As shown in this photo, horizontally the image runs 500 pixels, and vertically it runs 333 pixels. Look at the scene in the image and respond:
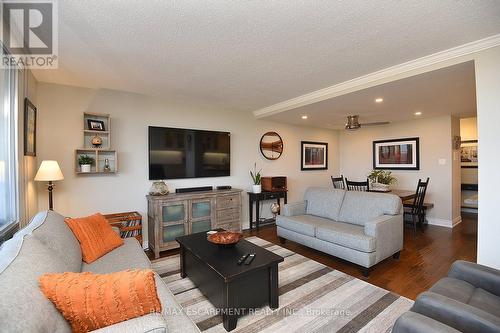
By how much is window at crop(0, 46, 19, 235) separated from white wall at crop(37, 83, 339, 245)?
2.91ft

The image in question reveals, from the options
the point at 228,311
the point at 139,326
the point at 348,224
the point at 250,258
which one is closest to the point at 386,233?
the point at 348,224

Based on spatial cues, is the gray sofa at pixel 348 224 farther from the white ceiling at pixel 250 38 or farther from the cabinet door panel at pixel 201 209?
the white ceiling at pixel 250 38

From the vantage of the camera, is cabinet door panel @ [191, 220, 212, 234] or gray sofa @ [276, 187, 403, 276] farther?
cabinet door panel @ [191, 220, 212, 234]

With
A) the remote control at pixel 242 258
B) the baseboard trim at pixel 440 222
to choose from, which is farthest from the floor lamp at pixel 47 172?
the baseboard trim at pixel 440 222

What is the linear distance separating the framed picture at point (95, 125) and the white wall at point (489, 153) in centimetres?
433

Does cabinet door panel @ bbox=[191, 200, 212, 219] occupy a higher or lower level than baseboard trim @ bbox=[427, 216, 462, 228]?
higher

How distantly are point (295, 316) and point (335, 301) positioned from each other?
0.46 m

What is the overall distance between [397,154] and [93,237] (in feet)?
19.6

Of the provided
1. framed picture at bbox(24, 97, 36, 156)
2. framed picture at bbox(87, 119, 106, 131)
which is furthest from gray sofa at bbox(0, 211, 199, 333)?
framed picture at bbox(87, 119, 106, 131)

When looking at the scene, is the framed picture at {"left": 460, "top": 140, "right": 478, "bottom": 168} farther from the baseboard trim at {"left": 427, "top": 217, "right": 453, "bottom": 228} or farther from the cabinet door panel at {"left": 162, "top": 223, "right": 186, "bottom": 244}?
the cabinet door panel at {"left": 162, "top": 223, "right": 186, "bottom": 244}

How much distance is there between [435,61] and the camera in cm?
238

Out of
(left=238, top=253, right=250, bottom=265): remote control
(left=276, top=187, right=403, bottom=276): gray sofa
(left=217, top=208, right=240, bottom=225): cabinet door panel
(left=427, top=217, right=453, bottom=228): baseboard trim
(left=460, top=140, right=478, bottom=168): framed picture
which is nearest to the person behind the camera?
(left=238, top=253, right=250, bottom=265): remote control

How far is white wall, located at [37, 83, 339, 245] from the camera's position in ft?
9.96

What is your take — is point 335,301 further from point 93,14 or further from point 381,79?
point 93,14
